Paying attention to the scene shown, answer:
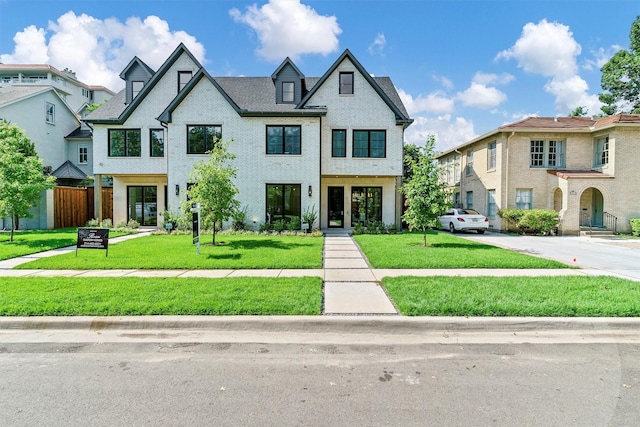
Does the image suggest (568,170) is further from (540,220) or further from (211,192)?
(211,192)

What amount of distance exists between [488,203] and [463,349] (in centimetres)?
2097

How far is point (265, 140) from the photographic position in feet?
63.1

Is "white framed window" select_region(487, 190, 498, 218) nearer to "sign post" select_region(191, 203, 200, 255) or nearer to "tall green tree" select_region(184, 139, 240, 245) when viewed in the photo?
"tall green tree" select_region(184, 139, 240, 245)

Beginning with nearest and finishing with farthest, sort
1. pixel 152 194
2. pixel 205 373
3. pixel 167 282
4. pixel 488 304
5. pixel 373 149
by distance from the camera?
1. pixel 205 373
2. pixel 488 304
3. pixel 167 282
4. pixel 373 149
5. pixel 152 194

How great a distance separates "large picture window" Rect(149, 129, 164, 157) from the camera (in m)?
20.4

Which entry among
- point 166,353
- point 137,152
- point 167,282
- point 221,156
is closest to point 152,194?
point 137,152

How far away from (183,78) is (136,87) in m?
3.76

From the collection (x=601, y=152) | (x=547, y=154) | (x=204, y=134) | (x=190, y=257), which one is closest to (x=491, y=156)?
(x=547, y=154)

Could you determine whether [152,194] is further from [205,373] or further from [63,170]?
[205,373]

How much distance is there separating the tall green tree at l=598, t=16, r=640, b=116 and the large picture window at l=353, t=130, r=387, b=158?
29.3 m

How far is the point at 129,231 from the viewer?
18.6 metres

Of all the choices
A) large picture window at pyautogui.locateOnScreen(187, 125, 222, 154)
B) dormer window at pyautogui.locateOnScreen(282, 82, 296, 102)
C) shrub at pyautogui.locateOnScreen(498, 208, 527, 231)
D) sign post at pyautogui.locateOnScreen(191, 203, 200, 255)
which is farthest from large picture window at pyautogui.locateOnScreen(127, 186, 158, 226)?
shrub at pyautogui.locateOnScreen(498, 208, 527, 231)

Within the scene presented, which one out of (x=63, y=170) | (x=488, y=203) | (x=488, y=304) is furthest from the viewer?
(x=63, y=170)

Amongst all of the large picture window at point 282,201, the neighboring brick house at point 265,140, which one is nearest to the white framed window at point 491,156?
the neighboring brick house at point 265,140
